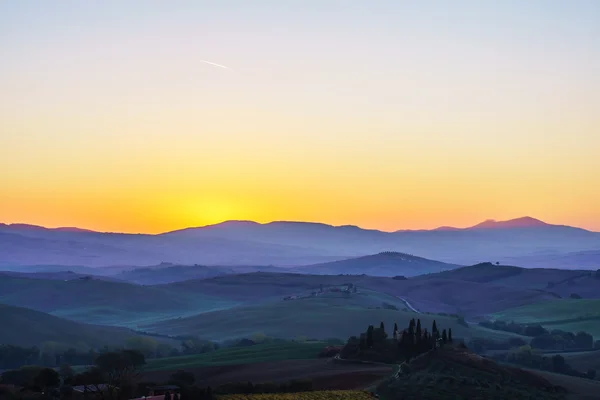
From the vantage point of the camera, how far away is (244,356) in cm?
12825

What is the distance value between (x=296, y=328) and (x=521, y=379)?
11042cm

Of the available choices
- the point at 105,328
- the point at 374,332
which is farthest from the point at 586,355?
the point at 105,328

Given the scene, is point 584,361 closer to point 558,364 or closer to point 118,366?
point 558,364

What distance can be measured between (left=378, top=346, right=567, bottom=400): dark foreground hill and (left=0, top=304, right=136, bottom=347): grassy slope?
319 ft

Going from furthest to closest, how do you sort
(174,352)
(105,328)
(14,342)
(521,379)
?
(105,328)
(14,342)
(174,352)
(521,379)

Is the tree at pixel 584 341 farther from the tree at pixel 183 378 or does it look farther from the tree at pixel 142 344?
the tree at pixel 183 378

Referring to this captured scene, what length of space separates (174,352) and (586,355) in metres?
67.1

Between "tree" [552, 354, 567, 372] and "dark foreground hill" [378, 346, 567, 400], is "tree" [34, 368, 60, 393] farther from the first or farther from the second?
"tree" [552, 354, 567, 372]

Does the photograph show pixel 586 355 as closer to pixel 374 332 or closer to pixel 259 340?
pixel 374 332

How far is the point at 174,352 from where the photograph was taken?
517ft

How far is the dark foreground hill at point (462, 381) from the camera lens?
7706 cm

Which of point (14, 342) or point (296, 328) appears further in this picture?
point (296, 328)

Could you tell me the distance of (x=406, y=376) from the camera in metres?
83.1

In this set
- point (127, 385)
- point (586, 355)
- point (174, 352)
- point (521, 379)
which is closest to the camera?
point (127, 385)
